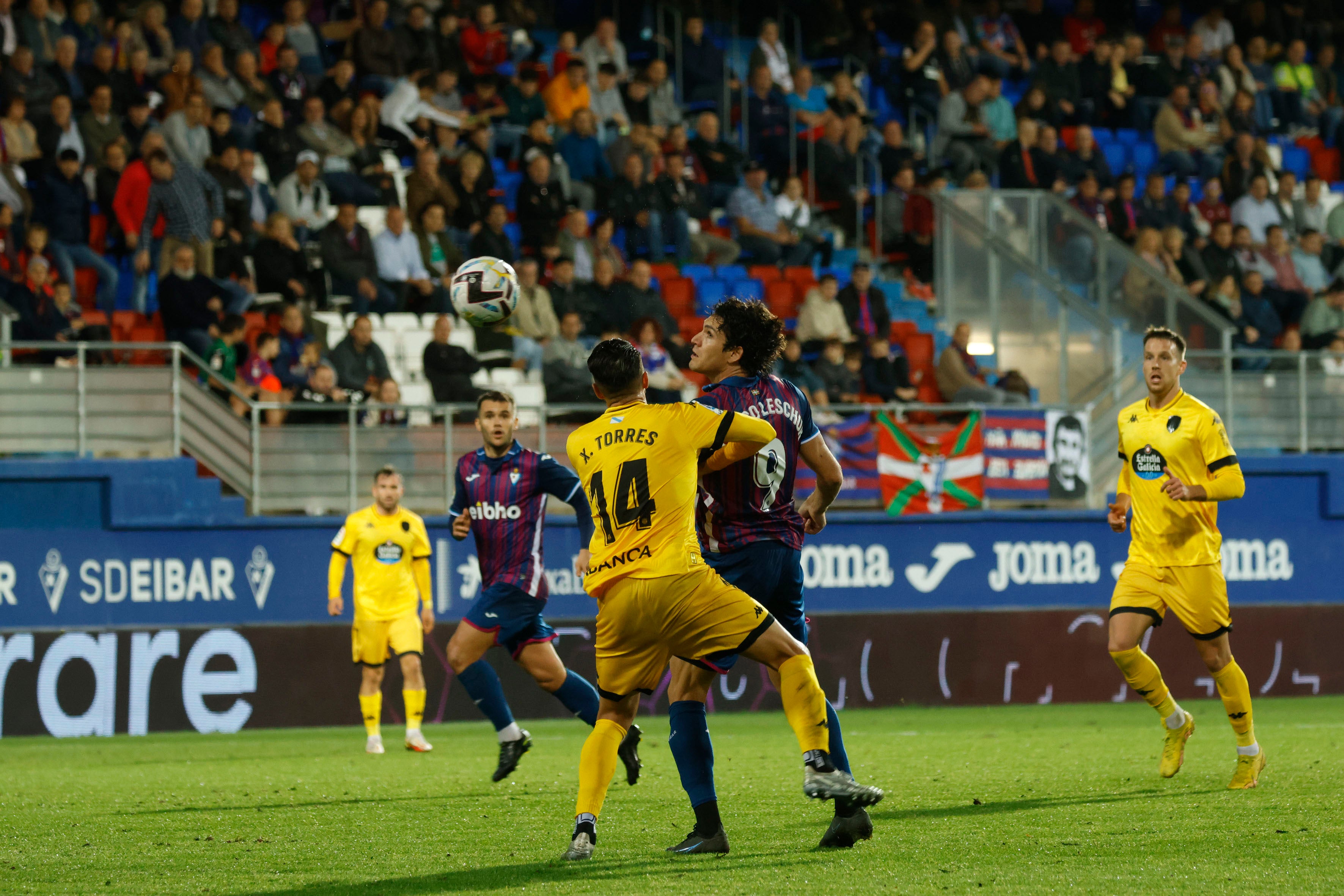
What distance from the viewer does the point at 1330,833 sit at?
661cm

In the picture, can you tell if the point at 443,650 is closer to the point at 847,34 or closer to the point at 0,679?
the point at 0,679

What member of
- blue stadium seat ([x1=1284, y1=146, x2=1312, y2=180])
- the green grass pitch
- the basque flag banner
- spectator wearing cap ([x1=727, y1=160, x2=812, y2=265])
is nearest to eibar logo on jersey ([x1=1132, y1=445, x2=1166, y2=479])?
the green grass pitch

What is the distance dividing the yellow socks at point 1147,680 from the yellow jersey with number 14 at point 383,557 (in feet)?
19.0

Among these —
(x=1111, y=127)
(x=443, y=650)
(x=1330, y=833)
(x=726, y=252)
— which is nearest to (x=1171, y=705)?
(x=1330, y=833)

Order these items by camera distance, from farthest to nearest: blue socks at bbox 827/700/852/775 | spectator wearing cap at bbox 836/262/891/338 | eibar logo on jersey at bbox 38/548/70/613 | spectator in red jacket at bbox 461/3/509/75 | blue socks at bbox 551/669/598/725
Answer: spectator in red jacket at bbox 461/3/509/75 → spectator wearing cap at bbox 836/262/891/338 → eibar logo on jersey at bbox 38/548/70/613 → blue socks at bbox 551/669/598/725 → blue socks at bbox 827/700/852/775

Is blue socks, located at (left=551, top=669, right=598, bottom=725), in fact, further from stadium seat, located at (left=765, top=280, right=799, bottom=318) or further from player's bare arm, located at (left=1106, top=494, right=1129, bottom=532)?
stadium seat, located at (left=765, top=280, right=799, bottom=318)

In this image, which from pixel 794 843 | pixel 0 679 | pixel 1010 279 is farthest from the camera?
pixel 1010 279

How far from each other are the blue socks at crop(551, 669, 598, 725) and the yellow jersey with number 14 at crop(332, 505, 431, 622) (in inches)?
126

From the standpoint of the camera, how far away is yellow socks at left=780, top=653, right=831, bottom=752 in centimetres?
607

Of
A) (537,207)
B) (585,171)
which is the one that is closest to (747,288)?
(585,171)

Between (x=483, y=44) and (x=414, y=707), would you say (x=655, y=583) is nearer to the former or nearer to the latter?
(x=414, y=707)

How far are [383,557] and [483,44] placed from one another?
9.87 metres

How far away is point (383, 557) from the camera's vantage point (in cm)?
1263

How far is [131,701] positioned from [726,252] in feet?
29.1
